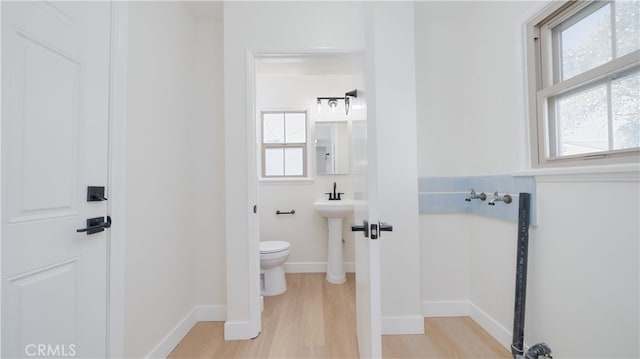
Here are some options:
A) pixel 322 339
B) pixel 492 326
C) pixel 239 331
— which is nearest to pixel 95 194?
pixel 239 331

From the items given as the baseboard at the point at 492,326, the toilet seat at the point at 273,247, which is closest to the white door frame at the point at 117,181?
the toilet seat at the point at 273,247

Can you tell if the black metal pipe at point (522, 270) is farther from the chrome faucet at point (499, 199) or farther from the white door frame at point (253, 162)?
the white door frame at point (253, 162)

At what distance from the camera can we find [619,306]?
92 cm

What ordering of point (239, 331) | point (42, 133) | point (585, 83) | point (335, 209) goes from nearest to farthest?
point (42, 133)
point (585, 83)
point (239, 331)
point (335, 209)

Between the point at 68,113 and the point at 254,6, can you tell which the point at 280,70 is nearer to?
the point at 254,6

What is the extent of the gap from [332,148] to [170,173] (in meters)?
1.74

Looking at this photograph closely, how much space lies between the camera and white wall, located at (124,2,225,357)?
4.05ft

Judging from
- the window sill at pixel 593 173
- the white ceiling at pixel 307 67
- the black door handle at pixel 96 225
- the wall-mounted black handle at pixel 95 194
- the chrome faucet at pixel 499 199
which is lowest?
the black door handle at pixel 96 225

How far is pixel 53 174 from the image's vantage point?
87 centimetres

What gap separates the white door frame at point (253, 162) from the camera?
1622mm

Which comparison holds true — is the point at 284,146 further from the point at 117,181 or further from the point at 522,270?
the point at 522,270

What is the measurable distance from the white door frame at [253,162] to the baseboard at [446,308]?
4.23ft

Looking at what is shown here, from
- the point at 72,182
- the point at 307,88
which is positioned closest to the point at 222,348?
the point at 72,182

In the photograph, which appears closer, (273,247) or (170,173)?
(170,173)
